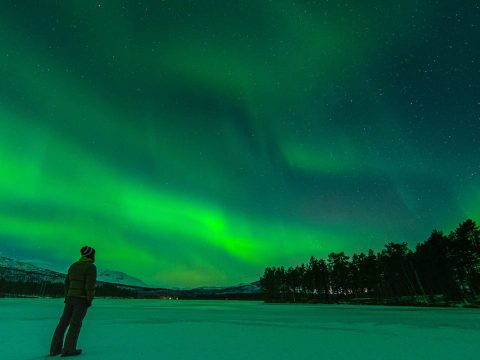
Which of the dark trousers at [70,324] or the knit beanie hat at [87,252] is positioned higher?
the knit beanie hat at [87,252]

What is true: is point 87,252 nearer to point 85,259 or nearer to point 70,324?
point 85,259

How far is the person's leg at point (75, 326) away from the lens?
20.0 feet

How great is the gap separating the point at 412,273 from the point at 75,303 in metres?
88.6

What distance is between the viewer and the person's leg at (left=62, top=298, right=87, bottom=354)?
6.11m

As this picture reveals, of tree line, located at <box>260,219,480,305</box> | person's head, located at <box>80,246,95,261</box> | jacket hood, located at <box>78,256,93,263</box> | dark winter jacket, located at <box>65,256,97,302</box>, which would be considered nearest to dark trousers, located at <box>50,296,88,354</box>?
dark winter jacket, located at <box>65,256,97,302</box>

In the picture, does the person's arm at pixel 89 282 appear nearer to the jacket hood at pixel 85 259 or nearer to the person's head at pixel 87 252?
the jacket hood at pixel 85 259

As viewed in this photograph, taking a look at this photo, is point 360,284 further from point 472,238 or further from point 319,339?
point 319,339

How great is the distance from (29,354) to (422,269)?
8263 centimetres

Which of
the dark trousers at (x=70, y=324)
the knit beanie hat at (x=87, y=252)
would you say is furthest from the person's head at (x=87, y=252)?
the dark trousers at (x=70, y=324)

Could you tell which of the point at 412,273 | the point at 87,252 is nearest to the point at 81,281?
the point at 87,252

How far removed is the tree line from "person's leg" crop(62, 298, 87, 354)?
197 feet

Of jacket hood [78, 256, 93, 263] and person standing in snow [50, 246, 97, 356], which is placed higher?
jacket hood [78, 256, 93, 263]

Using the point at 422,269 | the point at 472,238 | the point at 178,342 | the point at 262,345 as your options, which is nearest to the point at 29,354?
the point at 178,342

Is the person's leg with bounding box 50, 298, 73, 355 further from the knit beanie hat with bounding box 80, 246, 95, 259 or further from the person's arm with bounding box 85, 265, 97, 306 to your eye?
the knit beanie hat with bounding box 80, 246, 95, 259
